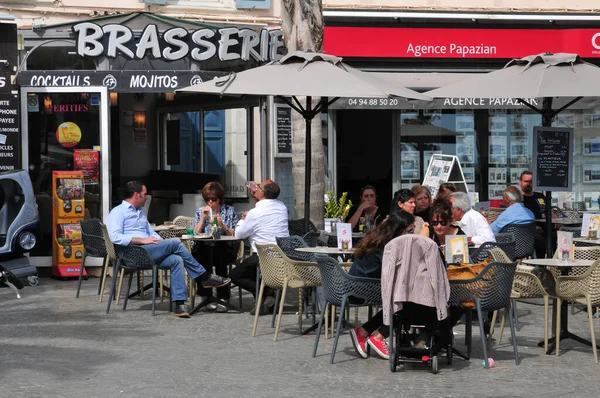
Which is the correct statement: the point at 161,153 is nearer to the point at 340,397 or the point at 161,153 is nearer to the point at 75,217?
the point at 75,217

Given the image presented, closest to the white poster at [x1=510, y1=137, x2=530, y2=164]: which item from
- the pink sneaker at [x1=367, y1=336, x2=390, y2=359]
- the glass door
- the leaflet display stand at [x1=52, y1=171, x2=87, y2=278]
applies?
the glass door

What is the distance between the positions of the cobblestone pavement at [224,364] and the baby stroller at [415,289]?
17 centimetres

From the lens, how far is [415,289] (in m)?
8.21

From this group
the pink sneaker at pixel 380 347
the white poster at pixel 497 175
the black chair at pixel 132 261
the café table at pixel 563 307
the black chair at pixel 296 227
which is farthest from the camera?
the white poster at pixel 497 175

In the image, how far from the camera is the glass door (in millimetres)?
15172

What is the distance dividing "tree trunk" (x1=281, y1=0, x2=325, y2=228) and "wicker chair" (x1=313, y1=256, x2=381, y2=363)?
4629 mm

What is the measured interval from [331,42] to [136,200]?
6.93m

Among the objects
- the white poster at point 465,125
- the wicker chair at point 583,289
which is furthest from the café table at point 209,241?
the white poster at point 465,125

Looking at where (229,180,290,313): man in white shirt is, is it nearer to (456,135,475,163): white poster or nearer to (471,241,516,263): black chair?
(471,241,516,263): black chair

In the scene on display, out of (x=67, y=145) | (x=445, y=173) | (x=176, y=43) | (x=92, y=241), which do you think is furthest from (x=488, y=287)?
(x=445, y=173)

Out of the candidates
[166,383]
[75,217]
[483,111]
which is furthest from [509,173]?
[166,383]

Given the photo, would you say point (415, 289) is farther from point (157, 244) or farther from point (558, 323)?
point (157, 244)

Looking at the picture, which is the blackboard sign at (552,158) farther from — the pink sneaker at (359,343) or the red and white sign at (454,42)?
the red and white sign at (454,42)

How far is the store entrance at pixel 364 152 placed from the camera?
18.7 metres
